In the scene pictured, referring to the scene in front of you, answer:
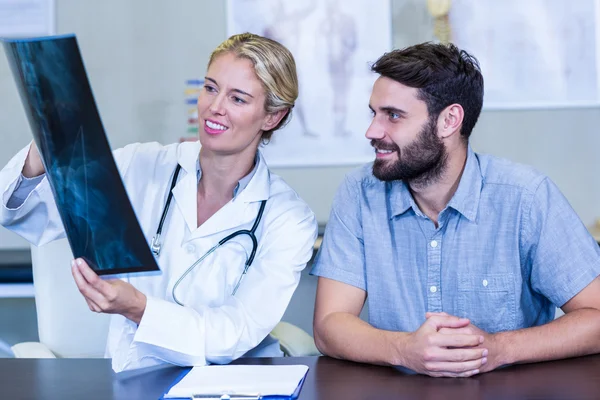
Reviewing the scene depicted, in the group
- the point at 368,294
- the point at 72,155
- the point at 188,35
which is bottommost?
the point at 368,294

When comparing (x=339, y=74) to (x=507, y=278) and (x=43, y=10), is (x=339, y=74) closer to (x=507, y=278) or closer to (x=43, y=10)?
(x=43, y=10)

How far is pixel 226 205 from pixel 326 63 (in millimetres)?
1392

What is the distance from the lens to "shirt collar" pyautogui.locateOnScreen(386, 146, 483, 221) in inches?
65.7

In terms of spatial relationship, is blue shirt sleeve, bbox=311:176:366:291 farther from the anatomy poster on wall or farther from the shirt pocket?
the anatomy poster on wall

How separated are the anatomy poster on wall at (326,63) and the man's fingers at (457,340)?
1.71 m

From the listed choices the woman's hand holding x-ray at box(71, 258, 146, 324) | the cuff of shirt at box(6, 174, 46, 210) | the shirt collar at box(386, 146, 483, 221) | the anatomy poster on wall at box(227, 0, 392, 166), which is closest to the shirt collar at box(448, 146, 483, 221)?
the shirt collar at box(386, 146, 483, 221)

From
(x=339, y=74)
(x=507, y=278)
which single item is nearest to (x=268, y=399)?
(x=507, y=278)

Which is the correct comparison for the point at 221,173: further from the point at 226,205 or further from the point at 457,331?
the point at 457,331

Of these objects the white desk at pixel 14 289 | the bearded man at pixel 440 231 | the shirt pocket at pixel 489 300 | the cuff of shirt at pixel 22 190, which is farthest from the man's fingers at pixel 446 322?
the white desk at pixel 14 289

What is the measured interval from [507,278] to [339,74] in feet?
5.09

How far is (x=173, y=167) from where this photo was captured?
6.10 feet

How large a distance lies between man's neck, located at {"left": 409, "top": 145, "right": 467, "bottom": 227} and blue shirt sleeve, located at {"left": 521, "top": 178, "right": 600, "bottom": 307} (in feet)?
0.63

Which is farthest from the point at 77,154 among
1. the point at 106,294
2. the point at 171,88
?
the point at 171,88

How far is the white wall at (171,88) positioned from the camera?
2.97 meters
